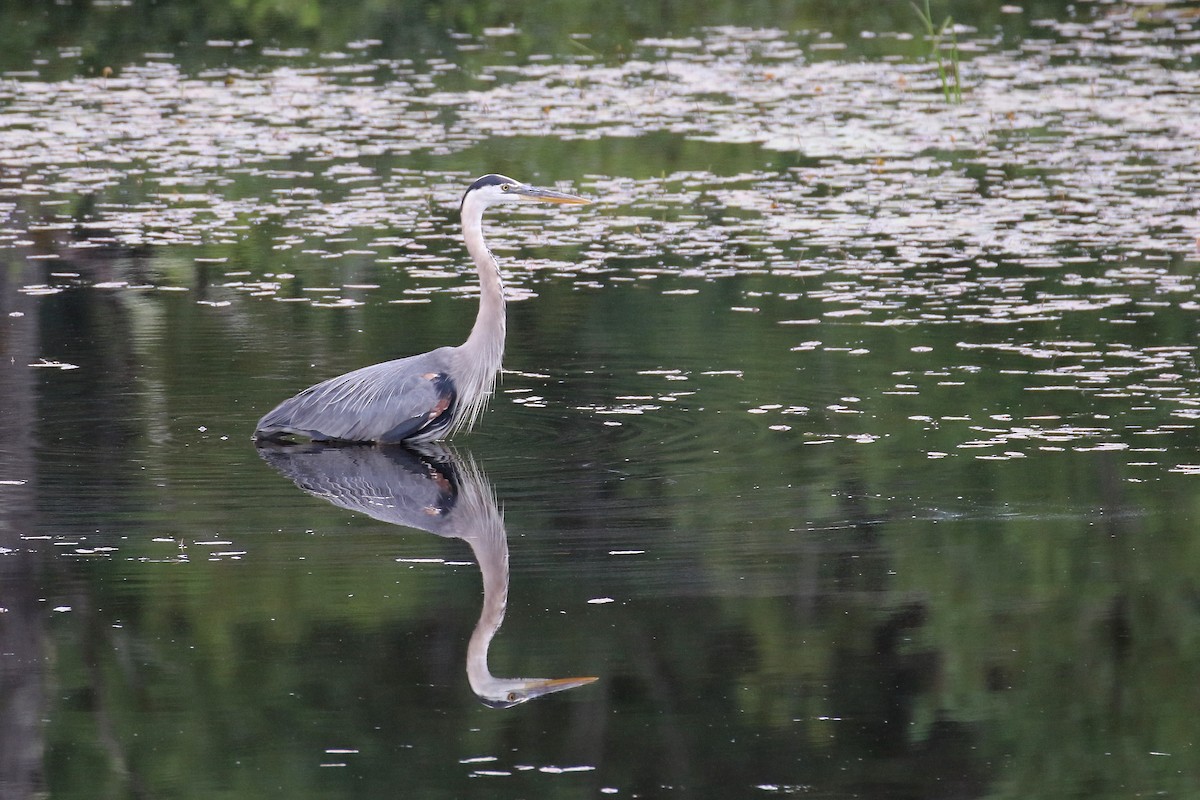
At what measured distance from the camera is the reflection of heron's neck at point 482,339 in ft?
29.0

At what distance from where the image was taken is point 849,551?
721 centimetres

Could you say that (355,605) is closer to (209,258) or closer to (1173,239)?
(209,258)

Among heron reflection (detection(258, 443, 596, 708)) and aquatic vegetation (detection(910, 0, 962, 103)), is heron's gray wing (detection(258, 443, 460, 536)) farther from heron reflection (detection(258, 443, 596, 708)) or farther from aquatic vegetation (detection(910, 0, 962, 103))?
aquatic vegetation (detection(910, 0, 962, 103))

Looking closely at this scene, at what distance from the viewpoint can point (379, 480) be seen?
27.2 ft

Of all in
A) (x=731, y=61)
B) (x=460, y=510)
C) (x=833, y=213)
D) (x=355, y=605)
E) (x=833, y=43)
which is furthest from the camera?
(x=833, y=43)

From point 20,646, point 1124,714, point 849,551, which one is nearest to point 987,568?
point 849,551

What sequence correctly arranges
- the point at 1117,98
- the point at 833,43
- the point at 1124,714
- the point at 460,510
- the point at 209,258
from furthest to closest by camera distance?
the point at 833,43 < the point at 1117,98 < the point at 209,258 < the point at 460,510 < the point at 1124,714

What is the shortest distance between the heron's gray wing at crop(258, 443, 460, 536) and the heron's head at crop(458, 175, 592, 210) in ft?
3.71

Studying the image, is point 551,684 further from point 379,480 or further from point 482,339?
point 482,339

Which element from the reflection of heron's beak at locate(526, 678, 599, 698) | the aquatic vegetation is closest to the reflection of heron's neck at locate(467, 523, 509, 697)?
the reflection of heron's beak at locate(526, 678, 599, 698)

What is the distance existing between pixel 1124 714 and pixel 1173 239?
716cm

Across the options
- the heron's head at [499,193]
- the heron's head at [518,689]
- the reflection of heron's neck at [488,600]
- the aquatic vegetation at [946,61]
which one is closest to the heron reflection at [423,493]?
the reflection of heron's neck at [488,600]

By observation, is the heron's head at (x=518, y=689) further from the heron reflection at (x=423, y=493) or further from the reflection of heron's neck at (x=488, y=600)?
the heron reflection at (x=423, y=493)

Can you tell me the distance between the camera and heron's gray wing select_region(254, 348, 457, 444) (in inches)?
344
